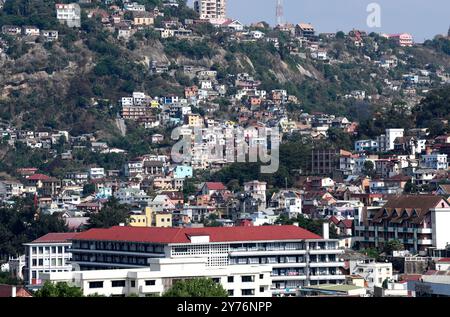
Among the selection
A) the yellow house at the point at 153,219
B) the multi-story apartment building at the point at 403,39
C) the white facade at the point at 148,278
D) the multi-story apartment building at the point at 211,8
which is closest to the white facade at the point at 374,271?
the white facade at the point at 148,278

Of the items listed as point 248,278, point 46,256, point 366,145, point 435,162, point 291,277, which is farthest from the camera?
point 366,145

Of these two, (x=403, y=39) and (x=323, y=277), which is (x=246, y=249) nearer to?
(x=323, y=277)

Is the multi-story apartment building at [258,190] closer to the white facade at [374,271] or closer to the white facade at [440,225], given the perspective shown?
the white facade at [440,225]

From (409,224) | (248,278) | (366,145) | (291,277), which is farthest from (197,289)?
(366,145)

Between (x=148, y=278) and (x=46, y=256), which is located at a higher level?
(x=148, y=278)

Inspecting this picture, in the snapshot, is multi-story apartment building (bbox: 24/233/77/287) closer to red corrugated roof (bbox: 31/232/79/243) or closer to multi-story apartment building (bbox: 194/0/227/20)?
red corrugated roof (bbox: 31/232/79/243)

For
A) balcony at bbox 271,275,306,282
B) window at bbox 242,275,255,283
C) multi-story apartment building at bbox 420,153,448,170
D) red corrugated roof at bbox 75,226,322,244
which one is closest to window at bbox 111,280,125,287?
window at bbox 242,275,255,283

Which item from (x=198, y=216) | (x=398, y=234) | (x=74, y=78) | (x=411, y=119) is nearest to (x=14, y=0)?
(x=74, y=78)

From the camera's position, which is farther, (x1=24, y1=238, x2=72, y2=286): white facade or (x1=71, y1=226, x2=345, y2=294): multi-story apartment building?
(x1=24, y1=238, x2=72, y2=286): white facade
